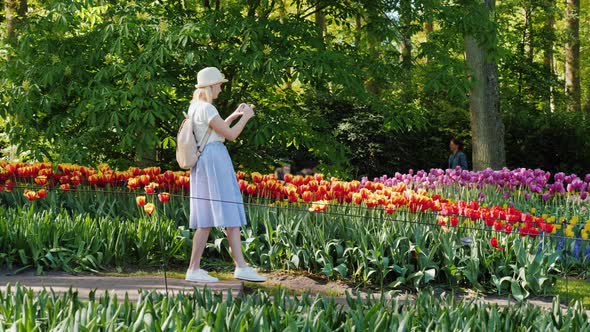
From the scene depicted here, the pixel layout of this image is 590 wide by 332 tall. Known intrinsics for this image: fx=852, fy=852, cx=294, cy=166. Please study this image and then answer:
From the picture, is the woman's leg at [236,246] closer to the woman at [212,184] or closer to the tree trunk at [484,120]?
the woman at [212,184]

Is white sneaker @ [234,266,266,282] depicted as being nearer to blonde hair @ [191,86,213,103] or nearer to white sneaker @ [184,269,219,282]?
white sneaker @ [184,269,219,282]

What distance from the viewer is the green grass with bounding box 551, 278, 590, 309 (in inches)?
263

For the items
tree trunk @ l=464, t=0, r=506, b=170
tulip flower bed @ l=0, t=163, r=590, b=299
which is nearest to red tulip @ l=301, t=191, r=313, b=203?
tulip flower bed @ l=0, t=163, r=590, b=299

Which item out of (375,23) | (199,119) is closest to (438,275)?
(199,119)

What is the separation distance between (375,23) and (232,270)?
4241 millimetres

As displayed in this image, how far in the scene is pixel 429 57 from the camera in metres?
9.97

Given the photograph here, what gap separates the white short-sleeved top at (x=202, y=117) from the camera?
6.48m

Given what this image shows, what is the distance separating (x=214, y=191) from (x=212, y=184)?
56mm

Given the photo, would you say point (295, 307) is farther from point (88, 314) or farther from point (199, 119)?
point (199, 119)

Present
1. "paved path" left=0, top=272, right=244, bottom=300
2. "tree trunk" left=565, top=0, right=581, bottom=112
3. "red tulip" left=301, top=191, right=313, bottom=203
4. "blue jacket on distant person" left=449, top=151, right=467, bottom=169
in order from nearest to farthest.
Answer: "paved path" left=0, top=272, right=244, bottom=300 < "red tulip" left=301, top=191, right=313, bottom=203 < "blue jacket on distant person" left=449, top=151, right=467, bottom=169 < "tree trunk" left=565, top=0, right=581, bottom=112

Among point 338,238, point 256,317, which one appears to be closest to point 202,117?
point 338,238

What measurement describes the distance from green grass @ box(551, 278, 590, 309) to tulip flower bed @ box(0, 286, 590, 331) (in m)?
2.30

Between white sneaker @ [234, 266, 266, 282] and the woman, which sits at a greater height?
the woman

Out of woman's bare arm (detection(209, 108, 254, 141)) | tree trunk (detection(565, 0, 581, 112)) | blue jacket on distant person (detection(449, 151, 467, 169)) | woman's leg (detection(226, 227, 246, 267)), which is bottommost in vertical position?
woman's leg (detection(226, 227, 246, 267))
